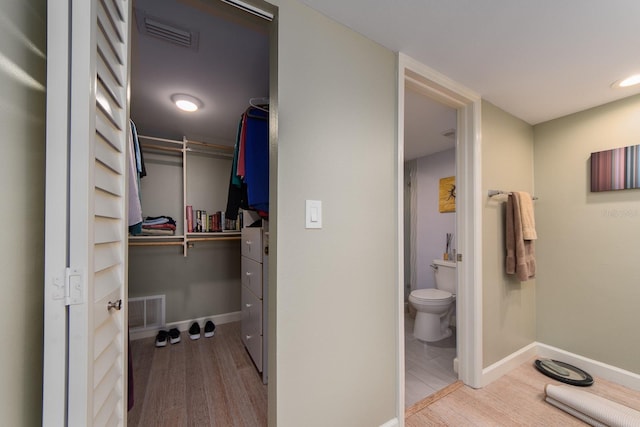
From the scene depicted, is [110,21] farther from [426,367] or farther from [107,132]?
[426,367]

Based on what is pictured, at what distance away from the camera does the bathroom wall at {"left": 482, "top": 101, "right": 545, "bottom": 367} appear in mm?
1900

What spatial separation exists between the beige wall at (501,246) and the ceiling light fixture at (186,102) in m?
2.31

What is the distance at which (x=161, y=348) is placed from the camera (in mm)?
2289

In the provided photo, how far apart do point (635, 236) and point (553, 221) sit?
1.52ft

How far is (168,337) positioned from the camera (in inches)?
95.5

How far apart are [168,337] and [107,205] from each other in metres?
2.32

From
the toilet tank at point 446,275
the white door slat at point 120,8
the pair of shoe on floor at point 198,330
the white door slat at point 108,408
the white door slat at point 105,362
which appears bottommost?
the pair of shoe on floor at point 198,330

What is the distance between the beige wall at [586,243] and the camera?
5.94 ft

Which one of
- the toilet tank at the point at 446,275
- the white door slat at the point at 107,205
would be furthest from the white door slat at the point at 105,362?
the toilet tank at the point at 446,275

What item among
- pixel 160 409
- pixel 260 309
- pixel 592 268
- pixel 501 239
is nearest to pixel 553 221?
pixel 592 268

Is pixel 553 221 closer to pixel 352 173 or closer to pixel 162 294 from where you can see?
pixel 352 173

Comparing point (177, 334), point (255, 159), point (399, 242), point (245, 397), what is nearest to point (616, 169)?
point (399, 242)

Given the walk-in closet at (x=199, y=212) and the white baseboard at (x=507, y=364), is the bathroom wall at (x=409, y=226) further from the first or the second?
the walk-in closet at (x=199, y=212)

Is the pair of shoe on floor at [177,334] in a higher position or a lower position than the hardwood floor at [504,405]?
higher
